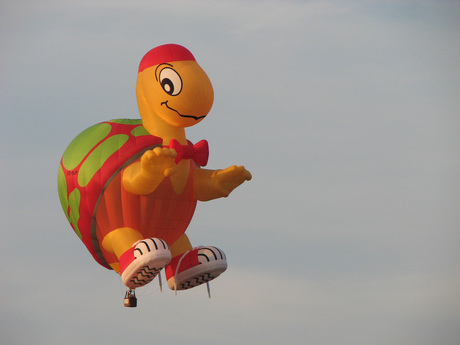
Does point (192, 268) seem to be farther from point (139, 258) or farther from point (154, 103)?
point (154, 103)

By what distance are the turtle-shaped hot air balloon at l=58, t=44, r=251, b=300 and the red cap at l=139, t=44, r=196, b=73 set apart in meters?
0.02

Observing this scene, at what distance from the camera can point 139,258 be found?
2997 centimetres

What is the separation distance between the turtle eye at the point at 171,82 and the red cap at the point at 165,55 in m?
0.35

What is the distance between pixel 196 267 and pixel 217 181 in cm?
192

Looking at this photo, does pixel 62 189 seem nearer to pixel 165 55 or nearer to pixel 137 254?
pixel 137 254

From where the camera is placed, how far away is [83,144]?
31.7 meters

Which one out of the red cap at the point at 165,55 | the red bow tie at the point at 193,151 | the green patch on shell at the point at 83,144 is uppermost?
the red cap at the point at 165,55

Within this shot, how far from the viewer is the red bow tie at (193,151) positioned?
101 ft

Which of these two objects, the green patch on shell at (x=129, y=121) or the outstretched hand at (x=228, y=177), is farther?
the green patch on shell at (x=129, y=121)

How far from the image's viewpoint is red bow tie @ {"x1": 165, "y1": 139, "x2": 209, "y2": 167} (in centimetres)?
3088

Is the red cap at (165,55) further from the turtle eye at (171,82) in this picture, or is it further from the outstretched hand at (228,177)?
the outstretched hand at (228,177)

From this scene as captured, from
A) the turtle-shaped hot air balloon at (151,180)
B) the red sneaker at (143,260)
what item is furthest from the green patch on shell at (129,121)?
the red sneaker at (143,260)

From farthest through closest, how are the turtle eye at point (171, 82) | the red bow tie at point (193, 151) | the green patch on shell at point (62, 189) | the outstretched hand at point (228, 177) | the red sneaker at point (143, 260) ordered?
the green patch on shell at point (62, 189), the outstretched hand at point (228, 177), the red bow tie at point (193, 151), the turtle eye at point (171, 82), the red sneaker at point (143, 260)

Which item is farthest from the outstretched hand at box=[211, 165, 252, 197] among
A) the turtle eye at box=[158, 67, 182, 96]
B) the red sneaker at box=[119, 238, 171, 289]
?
the turtle eye at box=[158, 67, 182, 96]
